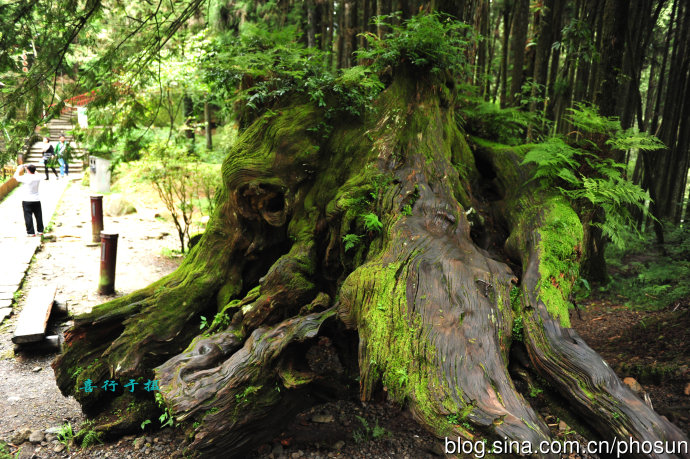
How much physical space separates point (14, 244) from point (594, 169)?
38.5 ft

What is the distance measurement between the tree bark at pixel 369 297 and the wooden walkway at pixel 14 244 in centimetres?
404

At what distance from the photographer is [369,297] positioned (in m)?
3.39

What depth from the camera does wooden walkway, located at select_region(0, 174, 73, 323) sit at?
291 inches

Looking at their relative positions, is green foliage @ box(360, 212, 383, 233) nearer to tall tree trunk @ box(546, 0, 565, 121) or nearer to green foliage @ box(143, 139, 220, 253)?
green foliage @ box(143, 139, 220, 253)

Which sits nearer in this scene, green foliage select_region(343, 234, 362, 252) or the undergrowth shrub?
green foliage select_region(343, 234, 362, 252)

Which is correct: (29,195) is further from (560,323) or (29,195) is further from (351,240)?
(560,323)

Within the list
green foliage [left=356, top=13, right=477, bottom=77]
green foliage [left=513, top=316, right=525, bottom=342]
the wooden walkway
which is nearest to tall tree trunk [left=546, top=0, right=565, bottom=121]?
green foliage [left=356, top=13, right=477, bottom=77]

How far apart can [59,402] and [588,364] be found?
5.40 metres

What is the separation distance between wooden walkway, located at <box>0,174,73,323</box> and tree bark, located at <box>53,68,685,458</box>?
13.2ft

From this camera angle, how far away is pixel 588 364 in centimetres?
281

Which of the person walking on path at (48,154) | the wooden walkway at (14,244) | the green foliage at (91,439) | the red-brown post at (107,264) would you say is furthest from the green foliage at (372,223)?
the wooden walkway at (14,244)

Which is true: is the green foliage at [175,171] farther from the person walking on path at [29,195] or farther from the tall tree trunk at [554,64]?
the tall tree trunk at [554,64]

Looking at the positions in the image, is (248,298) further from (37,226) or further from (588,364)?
(37,226)

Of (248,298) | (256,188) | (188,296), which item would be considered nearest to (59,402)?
(188,296)
